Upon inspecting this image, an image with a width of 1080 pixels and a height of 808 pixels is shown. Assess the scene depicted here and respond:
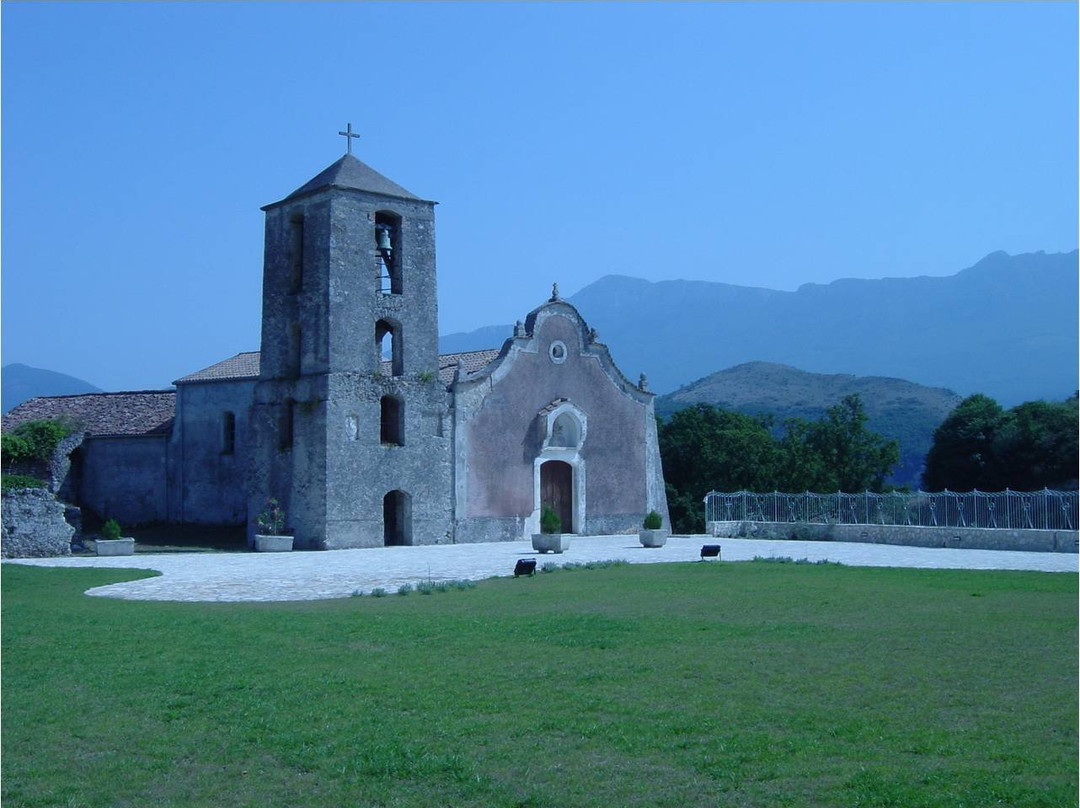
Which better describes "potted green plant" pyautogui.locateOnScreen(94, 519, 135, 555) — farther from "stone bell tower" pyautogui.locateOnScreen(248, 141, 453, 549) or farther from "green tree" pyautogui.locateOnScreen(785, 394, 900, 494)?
"green tree" pyautogui.locateOnScreen(785, 394, 900, 494)

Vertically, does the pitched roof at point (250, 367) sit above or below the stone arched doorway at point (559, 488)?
above

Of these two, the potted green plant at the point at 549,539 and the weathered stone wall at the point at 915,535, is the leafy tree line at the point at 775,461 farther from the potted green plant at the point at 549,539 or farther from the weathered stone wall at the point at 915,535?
the potted green plant at the point at 549,539

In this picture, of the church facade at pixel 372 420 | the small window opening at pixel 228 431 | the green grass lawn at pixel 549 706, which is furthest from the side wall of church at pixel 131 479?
the green grass lawn at pixel 549 706

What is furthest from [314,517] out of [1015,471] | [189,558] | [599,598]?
[1015,471]

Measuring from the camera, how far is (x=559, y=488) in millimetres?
39500

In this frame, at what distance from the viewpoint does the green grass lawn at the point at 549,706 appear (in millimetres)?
7762

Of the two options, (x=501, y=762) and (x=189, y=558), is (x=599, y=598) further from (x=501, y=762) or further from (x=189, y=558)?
(x=189, y=558)

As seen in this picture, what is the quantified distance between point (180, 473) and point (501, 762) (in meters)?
33.9

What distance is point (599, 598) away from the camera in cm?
1845

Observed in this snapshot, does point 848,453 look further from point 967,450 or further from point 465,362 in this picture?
point 465,362

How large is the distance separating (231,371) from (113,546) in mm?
11394

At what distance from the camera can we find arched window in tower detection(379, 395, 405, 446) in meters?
35.7

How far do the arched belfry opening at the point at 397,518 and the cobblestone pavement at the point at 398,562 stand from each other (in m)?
1.59

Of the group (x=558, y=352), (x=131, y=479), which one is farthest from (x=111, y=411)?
(x=558, y=352)
